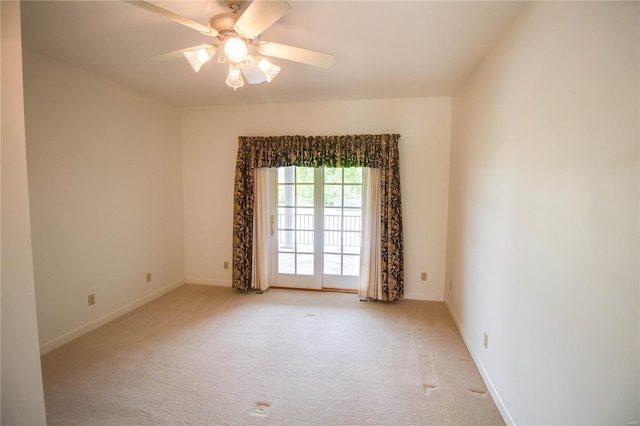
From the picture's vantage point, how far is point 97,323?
2812 millimetres

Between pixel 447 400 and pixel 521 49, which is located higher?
pixel 521 49

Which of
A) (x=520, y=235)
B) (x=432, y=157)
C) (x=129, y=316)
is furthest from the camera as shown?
(x=432, y=157)

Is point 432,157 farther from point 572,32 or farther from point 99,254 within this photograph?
point 99,254

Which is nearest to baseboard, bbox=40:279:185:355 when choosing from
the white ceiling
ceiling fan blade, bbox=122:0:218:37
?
→ the white ceiling

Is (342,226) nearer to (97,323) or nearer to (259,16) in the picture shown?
(259,16)

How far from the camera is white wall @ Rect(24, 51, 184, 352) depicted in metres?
2.33

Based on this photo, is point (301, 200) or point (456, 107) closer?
point (456, 107)

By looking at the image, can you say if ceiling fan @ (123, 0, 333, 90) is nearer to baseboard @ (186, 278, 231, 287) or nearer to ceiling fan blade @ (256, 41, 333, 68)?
ceiling fan blade @ (256, 41, 333, 68)

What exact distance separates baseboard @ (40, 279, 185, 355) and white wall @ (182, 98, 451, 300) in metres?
0.60

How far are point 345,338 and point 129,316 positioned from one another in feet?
8.12

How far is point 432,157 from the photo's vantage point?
345cm

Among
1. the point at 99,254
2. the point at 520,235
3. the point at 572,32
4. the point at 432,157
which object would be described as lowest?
the point at 99,254

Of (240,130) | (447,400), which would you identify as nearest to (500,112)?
(447,400)

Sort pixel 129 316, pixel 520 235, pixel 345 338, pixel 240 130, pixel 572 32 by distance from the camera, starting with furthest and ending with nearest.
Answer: pixel 240 130, pixel 129 316, pixel 345 338, pixel 520 235, pixel 572 32
